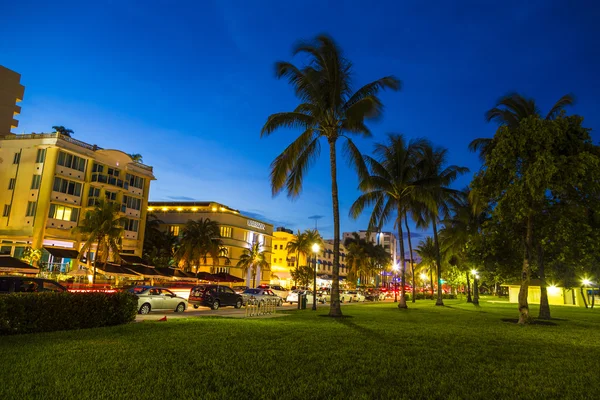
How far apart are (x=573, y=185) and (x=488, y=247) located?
6.02 metres

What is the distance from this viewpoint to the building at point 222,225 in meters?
74.5

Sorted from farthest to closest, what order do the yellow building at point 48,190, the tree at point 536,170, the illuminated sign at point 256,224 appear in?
the illuminated sign at point 256,224 → the yellow building at point 48,190 → the tree at point 536,170

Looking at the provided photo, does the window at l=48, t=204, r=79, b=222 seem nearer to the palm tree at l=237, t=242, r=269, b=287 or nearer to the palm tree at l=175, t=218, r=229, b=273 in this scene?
the palm tree at l=175, t=218, r=229, b=273

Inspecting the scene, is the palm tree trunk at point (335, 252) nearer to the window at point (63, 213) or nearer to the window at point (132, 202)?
the window at point (63, 213)

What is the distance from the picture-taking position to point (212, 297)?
29.0 metres

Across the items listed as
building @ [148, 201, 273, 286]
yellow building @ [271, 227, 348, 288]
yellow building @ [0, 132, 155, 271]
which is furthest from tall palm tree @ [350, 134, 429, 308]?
yellow building @ [271, 227, 348, 288]

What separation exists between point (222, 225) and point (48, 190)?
113 ft

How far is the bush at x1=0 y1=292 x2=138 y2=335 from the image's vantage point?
11.4 m

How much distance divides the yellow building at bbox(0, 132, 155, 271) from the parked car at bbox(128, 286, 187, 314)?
2274cm

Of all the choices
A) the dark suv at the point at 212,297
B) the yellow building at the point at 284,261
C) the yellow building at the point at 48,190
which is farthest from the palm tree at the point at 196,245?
the yellow building at the point at 284,261

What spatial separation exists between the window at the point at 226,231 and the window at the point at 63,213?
1212 inches

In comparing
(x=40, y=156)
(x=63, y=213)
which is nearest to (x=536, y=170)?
(x=63, y=213)

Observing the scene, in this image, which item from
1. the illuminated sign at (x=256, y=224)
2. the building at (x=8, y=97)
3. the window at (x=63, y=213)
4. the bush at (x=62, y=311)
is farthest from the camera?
the illuminated sign at (x=256, y=224)

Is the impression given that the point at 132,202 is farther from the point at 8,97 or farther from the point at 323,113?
the point at 323,113
